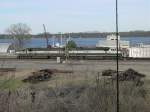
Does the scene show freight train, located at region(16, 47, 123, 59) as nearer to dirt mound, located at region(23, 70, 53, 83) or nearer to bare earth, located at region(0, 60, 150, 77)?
bare earth, located at region(0, 60, 150, 77)

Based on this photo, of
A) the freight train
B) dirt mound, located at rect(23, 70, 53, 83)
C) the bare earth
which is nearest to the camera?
dirt mound, located at rect(23, 70, 53, 83)

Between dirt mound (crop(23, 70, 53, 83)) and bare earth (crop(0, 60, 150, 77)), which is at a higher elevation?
dirt mound (crop(23, 70, 53, 83))

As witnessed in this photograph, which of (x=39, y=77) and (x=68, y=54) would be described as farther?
(x=68, y=54)

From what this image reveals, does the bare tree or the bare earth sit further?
the bare tree

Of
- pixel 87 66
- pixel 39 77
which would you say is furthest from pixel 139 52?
pixel 39 77

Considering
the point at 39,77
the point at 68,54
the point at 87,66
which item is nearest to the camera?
the point at 39,77

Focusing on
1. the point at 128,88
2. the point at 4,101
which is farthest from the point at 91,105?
the point at 128,88

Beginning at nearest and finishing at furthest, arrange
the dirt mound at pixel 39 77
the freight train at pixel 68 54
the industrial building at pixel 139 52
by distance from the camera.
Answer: the dirt mound at pixel 39 77 → the freight train at pixel 68 54 → the industrial building at pixel 139 52

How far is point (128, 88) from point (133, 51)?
43.2 m

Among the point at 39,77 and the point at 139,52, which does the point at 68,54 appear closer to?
the point at 139,52

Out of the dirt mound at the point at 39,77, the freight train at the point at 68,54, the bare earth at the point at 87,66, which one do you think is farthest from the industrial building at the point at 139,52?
the dirt mound at the point at 39,77

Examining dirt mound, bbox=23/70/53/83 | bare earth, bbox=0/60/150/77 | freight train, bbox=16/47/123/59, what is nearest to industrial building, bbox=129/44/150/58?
freight train, bbox=16/47/123/59

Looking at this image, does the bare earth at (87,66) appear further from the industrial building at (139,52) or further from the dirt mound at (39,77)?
the industrial building at (139,52)

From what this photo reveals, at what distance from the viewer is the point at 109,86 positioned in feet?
38.4
